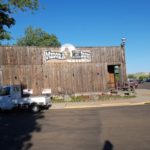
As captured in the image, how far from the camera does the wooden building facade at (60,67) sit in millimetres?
32625

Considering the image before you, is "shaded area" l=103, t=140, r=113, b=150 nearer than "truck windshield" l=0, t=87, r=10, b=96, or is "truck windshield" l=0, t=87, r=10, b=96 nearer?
"shaded area" l=103, t=140, r=113, b=150

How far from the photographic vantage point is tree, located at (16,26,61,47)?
84125 millimetres

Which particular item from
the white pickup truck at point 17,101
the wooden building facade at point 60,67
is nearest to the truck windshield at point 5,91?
the white pickup truck at point 17,101

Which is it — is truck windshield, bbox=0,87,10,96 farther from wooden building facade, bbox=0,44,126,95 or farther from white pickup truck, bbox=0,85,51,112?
wooden building facade, bbox=0,44,126,95

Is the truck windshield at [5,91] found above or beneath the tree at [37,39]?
beneath

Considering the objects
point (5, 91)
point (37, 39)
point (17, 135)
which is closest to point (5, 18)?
point (5, 91)

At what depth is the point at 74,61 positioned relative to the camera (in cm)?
3416

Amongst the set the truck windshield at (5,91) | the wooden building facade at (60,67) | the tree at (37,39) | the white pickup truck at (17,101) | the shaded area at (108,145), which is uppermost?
the tree at (37,39)

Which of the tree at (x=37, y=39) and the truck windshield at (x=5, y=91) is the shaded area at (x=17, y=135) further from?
the tree at (x=37, y=39)

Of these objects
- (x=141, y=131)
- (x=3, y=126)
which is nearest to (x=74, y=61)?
(x=3, y=126)

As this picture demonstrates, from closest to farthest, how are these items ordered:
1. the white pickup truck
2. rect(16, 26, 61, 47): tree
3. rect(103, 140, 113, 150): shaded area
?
rect(103, 140, 113, 150): shaded area
the white pickup truck
rect(16, 26, 61, 47): tree

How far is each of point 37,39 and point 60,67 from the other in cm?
5170

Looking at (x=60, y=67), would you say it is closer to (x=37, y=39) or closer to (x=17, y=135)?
(x=17, y=135)

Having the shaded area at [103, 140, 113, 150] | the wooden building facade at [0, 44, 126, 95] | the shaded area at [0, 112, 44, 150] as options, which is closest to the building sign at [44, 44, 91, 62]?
the wooden building facade at [0, 44, 126, 95]
